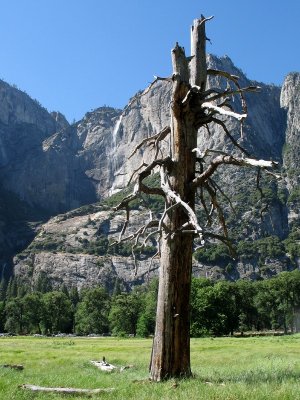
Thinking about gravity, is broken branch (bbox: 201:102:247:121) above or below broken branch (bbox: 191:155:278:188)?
above

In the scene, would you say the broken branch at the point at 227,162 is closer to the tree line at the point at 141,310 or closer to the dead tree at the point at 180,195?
the dead tree at the point at 180,195

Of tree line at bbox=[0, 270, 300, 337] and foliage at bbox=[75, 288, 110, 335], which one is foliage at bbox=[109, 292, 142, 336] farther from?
foliage at bbox=[75, 288, 110, 335]

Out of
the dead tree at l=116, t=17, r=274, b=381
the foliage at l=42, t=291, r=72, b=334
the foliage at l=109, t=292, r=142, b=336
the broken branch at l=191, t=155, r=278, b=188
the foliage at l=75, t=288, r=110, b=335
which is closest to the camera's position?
the broken branch at l=191, t=155, r=278, b=188

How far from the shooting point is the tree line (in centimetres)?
10962

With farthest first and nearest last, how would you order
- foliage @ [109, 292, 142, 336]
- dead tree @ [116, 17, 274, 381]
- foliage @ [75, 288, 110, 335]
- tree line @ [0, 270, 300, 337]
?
foliage @ [75, 288, 110, 335] → foliage @ [109, 292, 142, 336] → tree line @ [0, 270, 300, 337] → dead tree @ [116, 17, 274, 381]

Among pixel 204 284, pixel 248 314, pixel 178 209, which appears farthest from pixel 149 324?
pixel 178 209

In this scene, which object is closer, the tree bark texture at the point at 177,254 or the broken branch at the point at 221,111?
the broken branch at the point at 221,111

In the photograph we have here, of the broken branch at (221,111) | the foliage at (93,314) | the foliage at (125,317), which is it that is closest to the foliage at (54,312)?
the foliage at (93,314)

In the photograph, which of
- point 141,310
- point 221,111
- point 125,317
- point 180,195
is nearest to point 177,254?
point 180,195

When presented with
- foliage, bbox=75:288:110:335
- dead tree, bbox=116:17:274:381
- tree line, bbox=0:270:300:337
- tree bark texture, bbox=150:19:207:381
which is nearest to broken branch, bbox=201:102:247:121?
dead tree, bbox=116:17:274:381

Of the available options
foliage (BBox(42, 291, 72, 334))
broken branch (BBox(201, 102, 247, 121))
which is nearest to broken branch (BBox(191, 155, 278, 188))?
broken branch (BBox(201, 102, 247, 121))

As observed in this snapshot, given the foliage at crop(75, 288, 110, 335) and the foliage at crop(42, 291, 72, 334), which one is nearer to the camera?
the foliage at crop(42, 291, 72, 334)

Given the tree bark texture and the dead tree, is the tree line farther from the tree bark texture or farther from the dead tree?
the tree bark texture

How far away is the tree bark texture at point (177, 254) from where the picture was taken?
41.5 feet
